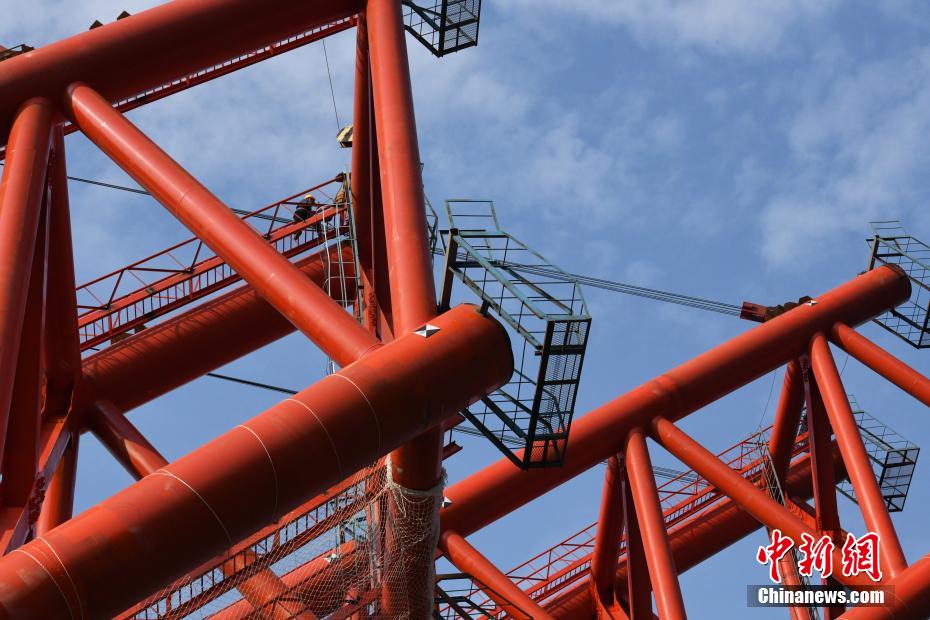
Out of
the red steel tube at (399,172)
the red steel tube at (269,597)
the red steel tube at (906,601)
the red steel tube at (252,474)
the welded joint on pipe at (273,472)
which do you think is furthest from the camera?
the red steel tube at (906,601)

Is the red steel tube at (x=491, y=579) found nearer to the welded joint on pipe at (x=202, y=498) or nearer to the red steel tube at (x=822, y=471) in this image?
the red steel tube at (x=822, y=471)

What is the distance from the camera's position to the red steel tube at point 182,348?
88.3 feet

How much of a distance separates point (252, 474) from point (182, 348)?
1302 cm

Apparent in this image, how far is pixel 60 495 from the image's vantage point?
24.8 m

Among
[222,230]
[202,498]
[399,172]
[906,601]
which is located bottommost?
[202,498]

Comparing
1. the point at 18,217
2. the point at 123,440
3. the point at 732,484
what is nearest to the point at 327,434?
the point at 18,217

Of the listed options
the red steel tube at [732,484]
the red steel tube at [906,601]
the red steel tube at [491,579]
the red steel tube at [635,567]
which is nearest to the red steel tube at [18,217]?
the red steel tube at [491,579]

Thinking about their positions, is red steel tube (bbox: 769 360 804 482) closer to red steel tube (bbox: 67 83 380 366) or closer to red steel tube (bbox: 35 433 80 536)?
red steel tube (bbox: 35 433 80 536)

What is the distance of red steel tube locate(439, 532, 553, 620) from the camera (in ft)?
88.2

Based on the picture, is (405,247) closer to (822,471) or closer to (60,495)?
(60,495)

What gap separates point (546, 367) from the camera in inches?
808

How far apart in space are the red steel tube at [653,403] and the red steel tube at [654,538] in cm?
96

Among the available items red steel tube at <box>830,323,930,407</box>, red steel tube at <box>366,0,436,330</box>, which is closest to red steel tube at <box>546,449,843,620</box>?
red steel tube at <box>830,323,930,407</box>

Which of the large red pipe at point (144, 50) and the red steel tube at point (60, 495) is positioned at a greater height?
the large red pipe at point (144, 50)
